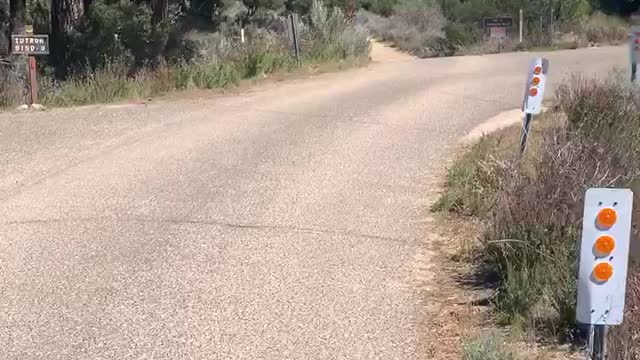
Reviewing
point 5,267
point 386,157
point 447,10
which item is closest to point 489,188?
point 386,157

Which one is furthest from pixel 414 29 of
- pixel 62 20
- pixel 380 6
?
pixel 62 20

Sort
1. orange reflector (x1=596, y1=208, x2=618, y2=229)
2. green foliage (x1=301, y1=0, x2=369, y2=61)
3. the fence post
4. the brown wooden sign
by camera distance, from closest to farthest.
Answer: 1. orange reflector (x1=596, y1=208, x2=618, y2=229)
2. the brown wooden sign
3. the fence post
4. green foliage (x1=301, y1=0, x2=369, y2=61)

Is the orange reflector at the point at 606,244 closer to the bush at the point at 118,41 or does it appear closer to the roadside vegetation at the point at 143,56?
the roadside vegetation at the point at 143,56

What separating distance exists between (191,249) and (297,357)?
2.24m

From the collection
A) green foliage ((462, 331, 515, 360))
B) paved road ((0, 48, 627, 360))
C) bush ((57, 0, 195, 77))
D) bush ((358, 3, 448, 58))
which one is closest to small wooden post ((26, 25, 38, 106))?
paved road ((0, 48, 627, 360))

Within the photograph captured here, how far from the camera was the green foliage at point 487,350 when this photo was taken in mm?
4680

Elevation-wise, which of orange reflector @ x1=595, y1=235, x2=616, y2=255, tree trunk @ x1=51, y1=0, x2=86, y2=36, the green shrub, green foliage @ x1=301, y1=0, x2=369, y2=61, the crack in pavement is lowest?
the crack in pavement

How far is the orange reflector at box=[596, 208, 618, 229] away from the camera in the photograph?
4.25m

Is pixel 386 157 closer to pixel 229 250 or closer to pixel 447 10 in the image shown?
pixel 229 250

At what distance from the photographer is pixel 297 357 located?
16.5 feet

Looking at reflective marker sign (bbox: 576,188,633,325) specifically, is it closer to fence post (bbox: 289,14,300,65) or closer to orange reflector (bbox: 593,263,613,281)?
orange reflector (bbox: 593,263,613,281)

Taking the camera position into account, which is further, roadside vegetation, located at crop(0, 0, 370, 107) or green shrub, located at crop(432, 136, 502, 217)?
roadside vegetation, located at crop(0, 0, 370, 107)

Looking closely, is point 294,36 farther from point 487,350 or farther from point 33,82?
point 487,350

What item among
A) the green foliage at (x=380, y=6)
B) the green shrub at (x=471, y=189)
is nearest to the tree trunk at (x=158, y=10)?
the green shrub at (x=471, y=189)
